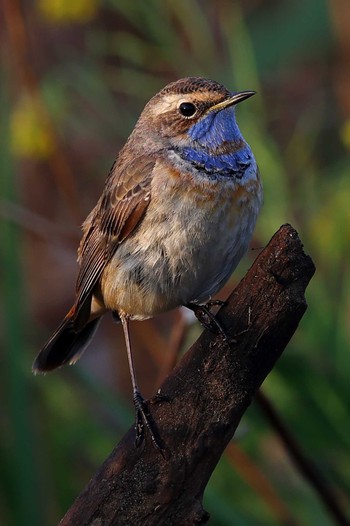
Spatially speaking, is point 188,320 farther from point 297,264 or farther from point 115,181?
point 297,264

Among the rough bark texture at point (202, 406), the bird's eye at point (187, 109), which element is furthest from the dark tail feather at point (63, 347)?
the rough bark texture at point (202, 406)

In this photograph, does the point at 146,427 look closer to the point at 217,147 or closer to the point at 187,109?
the point at 217,147

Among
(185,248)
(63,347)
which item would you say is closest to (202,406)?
(185,248)

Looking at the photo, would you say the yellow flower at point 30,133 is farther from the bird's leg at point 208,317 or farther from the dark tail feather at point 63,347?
the bird's leg at point 208,317

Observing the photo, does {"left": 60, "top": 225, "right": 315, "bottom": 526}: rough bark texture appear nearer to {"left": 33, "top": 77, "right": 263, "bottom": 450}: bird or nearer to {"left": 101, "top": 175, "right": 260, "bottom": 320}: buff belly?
{"left": 33, "top": 77, "right": 263, "bottom": 450}: bird

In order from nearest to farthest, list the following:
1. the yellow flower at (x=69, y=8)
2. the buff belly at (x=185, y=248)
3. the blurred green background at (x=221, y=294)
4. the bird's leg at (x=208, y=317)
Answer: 1. the bird's leg at (x=208, y=317)
2. the buff belly at (x=185, y=248)
3. the blurred green background at (x=221, y=294)
4. the yellow flower at (x=69, y=8)

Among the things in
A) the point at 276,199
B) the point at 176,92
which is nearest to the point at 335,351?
the point at 276,199

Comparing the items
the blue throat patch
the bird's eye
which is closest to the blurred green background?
the blue throat patch
